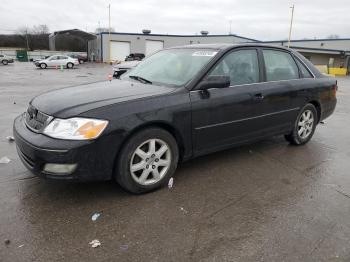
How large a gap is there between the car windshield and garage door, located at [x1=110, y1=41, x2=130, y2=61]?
4988 centimetres

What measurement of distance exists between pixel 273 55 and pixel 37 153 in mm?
3574

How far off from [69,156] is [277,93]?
3.08m

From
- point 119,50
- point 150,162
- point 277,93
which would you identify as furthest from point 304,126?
point 119,50

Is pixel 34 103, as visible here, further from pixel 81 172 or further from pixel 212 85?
pixel 212 85

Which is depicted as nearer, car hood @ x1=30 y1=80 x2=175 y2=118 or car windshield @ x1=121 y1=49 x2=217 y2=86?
car hood @ x1=30 y1=80 x2=175 y2=118

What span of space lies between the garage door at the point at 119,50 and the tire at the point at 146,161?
168 feet

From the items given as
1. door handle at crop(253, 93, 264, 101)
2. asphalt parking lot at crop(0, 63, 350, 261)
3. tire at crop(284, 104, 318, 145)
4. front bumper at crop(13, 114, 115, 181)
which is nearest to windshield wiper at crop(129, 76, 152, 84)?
asphalt parking lot at crop(0, 63, 350, 261)

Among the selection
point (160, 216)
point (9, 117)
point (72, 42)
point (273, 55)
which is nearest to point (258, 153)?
point (273, 55)

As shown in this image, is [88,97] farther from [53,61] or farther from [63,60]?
[63,60]

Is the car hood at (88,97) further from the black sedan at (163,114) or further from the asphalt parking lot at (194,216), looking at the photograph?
the asphalt parking lot at (194,216)

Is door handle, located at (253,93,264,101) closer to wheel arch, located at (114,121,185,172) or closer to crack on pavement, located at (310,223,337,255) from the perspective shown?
wheel arch, located at (114,121,185,172)

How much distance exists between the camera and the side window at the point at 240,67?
427cm

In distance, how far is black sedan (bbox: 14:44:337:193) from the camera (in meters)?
3.20

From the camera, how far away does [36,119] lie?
138 inches
